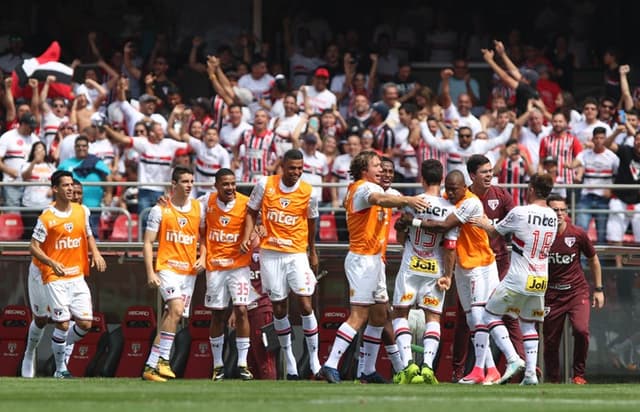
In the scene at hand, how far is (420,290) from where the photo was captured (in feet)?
52.6

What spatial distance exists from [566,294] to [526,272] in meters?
1.80

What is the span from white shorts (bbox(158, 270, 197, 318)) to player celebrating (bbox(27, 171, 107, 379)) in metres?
1.07

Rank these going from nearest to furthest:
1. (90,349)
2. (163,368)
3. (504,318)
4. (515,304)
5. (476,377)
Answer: (515,304) < (476,377) < (163,368) < (504,318) < (90,349)

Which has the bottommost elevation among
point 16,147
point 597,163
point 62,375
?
point 62,375

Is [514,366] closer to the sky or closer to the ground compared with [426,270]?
closer to the ground

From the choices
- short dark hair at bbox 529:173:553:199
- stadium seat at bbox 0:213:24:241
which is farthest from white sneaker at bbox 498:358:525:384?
stadium seat at bbox 0:213:24:241

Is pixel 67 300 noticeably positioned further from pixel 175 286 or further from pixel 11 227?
pixel 11 227

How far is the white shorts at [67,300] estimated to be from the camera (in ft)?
58.7

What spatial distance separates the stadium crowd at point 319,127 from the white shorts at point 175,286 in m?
1.65

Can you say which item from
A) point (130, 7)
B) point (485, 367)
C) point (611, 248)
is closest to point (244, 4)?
point (130, 7)

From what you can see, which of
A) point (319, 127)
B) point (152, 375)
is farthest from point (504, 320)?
point (319, 127)

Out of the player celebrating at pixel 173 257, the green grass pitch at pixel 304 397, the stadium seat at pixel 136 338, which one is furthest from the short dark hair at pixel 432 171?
the stadium seat at pixel 136 338

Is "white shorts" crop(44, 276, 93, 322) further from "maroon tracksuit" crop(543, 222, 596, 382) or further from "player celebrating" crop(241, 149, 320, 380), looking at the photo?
"maroon tracksuit" crop(543, 222, 596, 382)

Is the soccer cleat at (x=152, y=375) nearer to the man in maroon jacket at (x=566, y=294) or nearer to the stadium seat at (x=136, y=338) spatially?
the stadium seat at (x=136, y=338)
